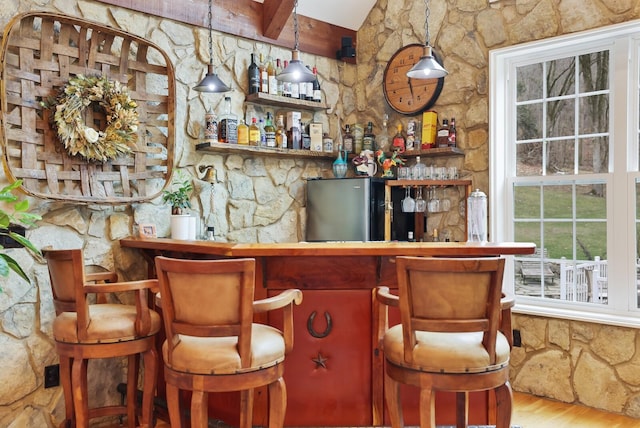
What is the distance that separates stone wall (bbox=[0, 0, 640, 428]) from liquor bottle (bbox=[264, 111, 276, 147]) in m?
0.17

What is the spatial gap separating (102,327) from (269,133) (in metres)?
2.14

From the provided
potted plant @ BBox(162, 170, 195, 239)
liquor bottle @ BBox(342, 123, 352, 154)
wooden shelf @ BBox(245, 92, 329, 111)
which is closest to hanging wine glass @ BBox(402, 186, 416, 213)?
liquor bottle @ BBox(342, 123, 352, 154)

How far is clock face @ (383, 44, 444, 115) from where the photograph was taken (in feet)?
14.2

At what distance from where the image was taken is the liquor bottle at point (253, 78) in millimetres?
4152

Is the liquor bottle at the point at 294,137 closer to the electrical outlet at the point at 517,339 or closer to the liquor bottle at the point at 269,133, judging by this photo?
the liquor bottle at the point at 269,133

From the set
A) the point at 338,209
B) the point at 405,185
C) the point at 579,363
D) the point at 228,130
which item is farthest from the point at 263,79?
the point at 579,363

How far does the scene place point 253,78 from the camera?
4.16 meters

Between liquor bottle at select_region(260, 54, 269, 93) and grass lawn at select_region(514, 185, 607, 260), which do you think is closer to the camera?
grass lawn at select_region(514, 185, 607, 260)

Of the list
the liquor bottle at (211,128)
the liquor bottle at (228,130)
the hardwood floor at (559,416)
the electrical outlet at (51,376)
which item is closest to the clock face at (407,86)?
the liquor bottle at (228,130)

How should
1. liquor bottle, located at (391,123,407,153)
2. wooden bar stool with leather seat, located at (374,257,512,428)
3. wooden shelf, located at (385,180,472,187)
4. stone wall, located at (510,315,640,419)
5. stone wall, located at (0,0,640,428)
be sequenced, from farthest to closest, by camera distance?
liquor bottle, located at (391,123,407,153)
wooden shelf, located at (385,180,472,187)
stone wall, located at (510,315,640,419)
stone wall, located at (0,0,640,428)
wooden bar stool with leather seat, located at (374,257,512,428)

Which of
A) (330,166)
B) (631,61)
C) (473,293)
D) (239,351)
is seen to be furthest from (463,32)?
(239,351)

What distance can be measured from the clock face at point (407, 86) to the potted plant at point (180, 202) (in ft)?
6.02

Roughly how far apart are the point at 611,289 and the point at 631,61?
1464 mm

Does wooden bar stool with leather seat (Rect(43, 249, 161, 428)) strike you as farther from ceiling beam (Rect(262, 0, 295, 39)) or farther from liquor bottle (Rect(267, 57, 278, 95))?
ceiling beam (Rect(262, 0, 295, 39))
